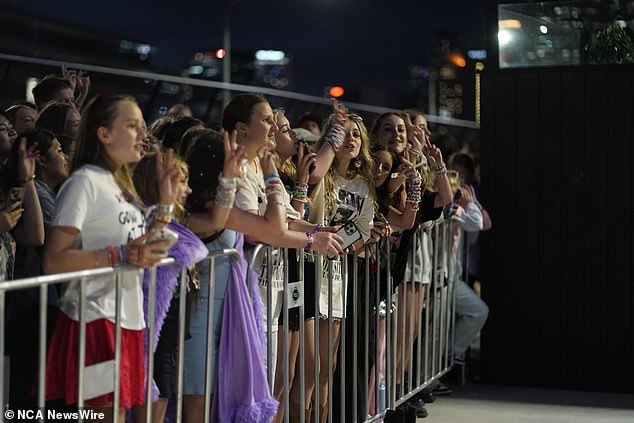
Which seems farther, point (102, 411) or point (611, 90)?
point (611, 90)

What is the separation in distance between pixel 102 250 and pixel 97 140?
478 millimetres

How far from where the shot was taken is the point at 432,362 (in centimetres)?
760

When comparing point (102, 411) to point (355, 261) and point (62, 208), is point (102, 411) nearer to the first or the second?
point (62, 208)

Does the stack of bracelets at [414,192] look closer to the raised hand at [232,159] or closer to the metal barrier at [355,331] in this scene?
the metal barrier at [355,331]

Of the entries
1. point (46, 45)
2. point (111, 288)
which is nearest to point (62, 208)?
point (111, 288)

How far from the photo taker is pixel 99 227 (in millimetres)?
3879

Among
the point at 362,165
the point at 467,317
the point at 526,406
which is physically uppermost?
the point at 362,165

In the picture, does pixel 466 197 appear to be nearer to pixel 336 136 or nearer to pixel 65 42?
pixel 336 136

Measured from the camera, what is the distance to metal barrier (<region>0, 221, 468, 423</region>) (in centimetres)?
404

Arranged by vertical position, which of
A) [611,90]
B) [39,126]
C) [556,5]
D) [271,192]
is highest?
[556,5]

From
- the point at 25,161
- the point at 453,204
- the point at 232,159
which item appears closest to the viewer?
the point at 232,159

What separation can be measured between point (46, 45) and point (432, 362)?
33.3 m

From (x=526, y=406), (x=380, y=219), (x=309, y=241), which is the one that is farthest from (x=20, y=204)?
(x=526, y=406)

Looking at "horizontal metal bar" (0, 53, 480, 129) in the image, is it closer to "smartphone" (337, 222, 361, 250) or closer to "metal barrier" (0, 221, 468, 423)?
"metal barrier" (0, 221, 468, 423)
